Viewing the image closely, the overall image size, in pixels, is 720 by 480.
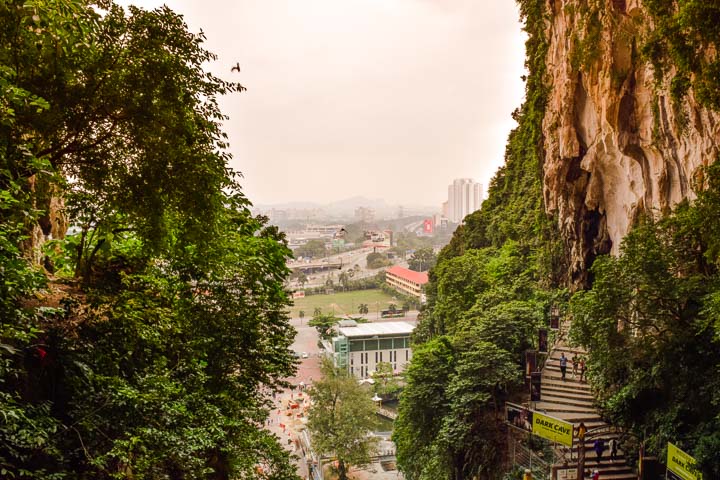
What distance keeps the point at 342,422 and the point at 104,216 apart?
21177mm

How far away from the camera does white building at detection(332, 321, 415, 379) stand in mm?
37688

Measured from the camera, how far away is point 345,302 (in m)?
66.7

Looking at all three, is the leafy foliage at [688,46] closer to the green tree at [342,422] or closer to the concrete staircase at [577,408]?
the concrete staircase at [577,408]

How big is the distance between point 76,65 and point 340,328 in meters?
37.2

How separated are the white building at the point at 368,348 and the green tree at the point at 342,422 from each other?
1200 centimetres

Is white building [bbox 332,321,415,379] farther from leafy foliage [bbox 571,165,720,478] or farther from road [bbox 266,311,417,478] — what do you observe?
leafy foliage [bbox 571,165,720,478]

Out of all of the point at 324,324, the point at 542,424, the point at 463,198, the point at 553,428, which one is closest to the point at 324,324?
the point at 324,324

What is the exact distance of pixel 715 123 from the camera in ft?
27.0

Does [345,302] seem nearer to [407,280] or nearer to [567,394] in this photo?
[407,280]

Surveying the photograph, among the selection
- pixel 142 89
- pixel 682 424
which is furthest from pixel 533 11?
pixel 142 89

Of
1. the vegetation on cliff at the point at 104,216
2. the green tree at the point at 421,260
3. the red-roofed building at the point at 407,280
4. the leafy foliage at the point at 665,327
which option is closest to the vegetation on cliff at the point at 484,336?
the leafy foliage at the point at 665,327

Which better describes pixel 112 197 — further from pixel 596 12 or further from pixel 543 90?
pixel 543 90

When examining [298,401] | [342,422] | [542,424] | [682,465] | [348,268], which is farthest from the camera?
[348,268]

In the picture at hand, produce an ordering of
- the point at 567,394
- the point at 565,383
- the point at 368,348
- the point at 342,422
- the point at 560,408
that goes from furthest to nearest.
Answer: the point at 368,348, the point at 342,422, the point at 565,383, the point at 567,394, the point at 560,408
